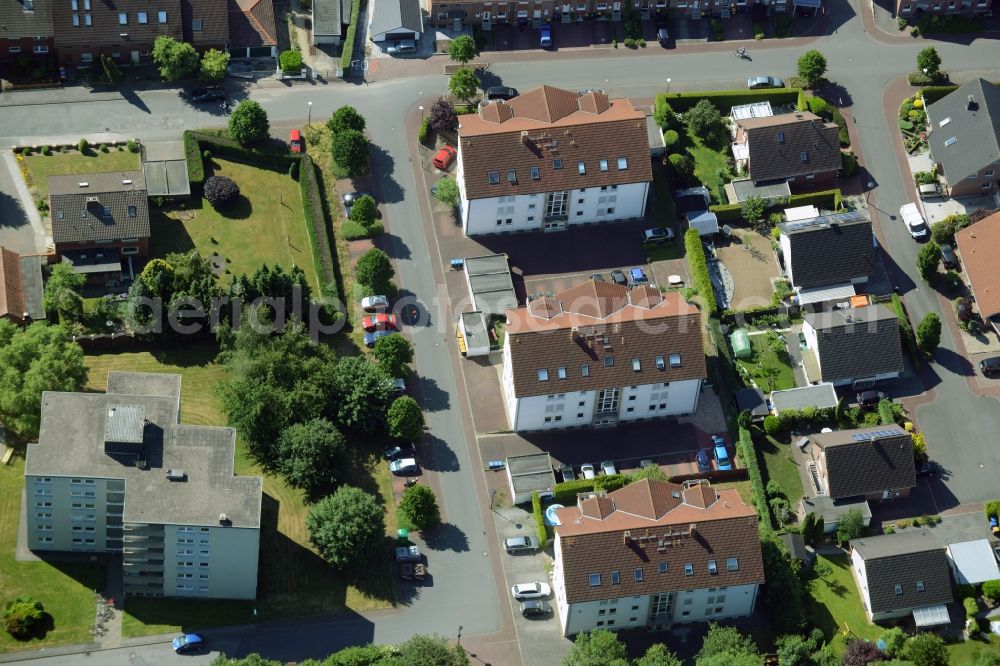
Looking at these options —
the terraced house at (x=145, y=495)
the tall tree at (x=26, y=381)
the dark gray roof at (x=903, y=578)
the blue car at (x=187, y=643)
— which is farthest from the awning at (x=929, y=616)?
the tall tree at (x=26, y=381)

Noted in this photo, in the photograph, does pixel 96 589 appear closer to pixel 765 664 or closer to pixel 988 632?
pixel 765 664

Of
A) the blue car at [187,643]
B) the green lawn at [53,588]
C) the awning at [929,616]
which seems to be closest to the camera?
the green lawn at [53,588]

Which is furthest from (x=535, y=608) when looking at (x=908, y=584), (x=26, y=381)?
(x=26, y=381)

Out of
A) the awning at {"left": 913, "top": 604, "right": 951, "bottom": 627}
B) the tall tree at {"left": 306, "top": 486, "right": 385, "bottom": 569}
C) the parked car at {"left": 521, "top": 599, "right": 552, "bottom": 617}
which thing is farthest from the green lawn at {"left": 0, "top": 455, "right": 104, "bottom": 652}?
the awning at {"left": 913, "top": 604, "right": 951, "bottom": 627}

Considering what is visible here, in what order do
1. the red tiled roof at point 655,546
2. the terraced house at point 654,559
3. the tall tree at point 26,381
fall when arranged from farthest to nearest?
the tall tree at point 26,381 → the terraced house at point 654,559 → the red tiled roof at point 655,546

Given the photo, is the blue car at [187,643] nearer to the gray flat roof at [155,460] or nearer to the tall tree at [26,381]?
the gray flat roof at [155,460]

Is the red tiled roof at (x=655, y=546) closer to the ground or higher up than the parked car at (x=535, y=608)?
higher up

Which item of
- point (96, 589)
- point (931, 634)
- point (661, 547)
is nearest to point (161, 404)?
point (96, 589)
